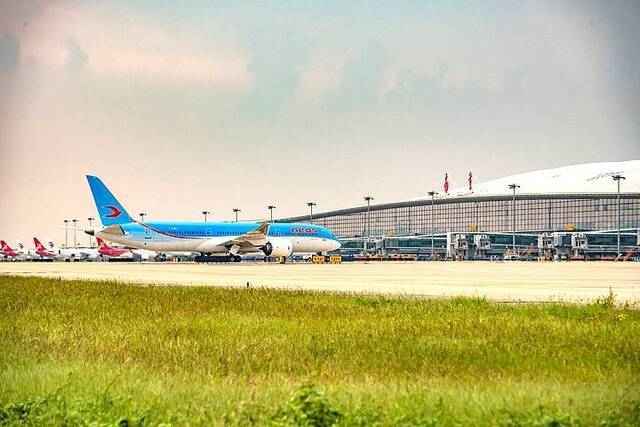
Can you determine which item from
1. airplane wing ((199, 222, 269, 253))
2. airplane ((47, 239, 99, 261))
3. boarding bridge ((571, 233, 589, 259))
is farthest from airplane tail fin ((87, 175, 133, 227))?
boarding bridge ((571, 233, 589, 259))

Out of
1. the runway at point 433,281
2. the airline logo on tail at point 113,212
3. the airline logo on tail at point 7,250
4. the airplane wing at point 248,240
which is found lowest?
the runway at point 433,281

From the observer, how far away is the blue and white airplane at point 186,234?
102 metres

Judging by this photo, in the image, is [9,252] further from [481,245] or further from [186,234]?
[481,245]

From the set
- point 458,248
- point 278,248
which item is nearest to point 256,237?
point 278,248

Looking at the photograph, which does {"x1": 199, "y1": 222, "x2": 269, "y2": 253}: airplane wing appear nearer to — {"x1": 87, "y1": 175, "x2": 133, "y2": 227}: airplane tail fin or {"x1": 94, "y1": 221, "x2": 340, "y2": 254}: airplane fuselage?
{"x1": 94, "y1": 221, "x2": 340, "y2": 254}: airplane fuselage

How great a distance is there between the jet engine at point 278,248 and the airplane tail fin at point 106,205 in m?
17.8

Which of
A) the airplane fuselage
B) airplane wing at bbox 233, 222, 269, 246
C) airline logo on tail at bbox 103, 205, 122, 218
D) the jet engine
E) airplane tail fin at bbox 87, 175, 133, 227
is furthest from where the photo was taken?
the jet engine

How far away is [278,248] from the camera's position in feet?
357

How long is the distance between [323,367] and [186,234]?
93.7 m

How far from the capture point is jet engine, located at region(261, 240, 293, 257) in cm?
10731

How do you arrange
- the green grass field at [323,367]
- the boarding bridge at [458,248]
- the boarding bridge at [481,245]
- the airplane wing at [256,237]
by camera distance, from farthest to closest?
the boarding bridge at [458,248], the boarding bridge at [481,245], the airplane wing at [256,237], the green grass field at [323,367]

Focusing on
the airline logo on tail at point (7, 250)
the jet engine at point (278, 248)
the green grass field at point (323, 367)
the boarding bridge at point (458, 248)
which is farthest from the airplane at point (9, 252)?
the green grass field at point (323, 367)

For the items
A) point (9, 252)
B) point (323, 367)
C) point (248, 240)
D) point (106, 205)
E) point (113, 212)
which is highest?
point (106, 205)

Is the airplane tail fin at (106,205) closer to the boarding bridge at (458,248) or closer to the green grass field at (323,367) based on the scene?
the green grass field at (323,367)
